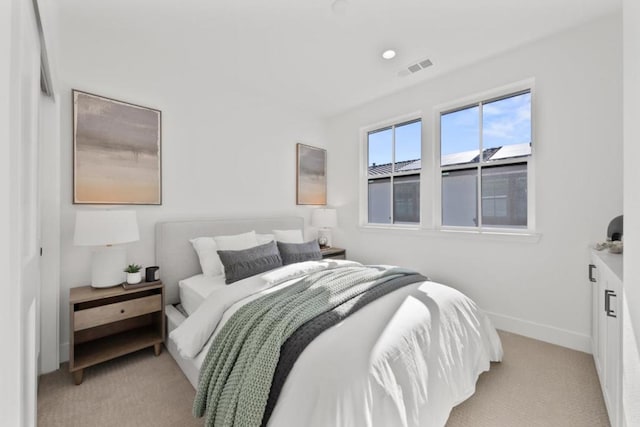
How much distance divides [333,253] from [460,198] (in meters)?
1.80

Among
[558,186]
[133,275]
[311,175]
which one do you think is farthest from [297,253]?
[558,186]

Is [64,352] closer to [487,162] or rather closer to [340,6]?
[340,6]

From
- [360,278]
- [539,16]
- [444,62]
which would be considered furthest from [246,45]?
[539,16]

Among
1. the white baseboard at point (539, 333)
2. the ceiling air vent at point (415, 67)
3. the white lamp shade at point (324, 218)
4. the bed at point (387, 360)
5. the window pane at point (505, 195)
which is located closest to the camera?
the bed at point (387, 360)

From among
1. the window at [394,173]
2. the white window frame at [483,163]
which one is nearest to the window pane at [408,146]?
the window at [394,173]

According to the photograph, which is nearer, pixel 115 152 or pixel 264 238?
pixel 115 152

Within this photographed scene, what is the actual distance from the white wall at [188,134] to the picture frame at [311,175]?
12 centimetres

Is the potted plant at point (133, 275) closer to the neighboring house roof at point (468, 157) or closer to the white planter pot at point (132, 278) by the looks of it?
the white planter pot at point (132, 278)

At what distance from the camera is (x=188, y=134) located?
2961mm

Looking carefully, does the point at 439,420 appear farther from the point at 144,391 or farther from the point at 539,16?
the point at 539,16

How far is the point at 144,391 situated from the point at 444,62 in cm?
394

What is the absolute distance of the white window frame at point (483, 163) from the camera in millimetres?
2656

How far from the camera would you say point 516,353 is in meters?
2.36

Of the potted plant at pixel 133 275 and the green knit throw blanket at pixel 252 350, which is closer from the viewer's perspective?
the green knit throw blanket at pixel 252 350
